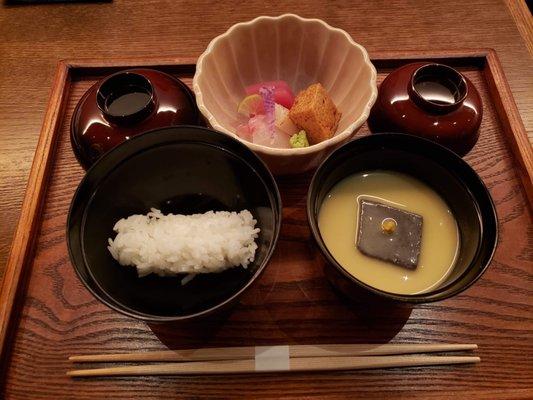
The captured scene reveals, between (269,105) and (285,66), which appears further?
(285,66)

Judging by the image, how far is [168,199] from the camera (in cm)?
147

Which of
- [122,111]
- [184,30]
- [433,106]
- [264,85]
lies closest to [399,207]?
[433,106]

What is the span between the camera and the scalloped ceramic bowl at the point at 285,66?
1.52m

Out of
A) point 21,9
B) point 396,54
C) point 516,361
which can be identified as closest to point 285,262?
point 516,361

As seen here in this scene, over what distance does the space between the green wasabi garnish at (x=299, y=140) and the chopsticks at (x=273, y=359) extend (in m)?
0.67

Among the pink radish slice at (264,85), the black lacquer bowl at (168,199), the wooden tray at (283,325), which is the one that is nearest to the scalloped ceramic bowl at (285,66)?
the pink radish slice at (264,85)

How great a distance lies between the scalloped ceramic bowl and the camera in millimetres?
1522

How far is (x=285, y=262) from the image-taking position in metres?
1.38

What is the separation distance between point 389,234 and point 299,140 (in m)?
0.46

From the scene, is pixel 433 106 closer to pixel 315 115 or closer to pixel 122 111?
pixel 315 115

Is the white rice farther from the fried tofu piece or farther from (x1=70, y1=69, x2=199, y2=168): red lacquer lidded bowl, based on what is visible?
the fried tofu piece

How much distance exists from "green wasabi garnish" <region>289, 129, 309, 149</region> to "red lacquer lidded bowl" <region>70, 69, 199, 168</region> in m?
0.38

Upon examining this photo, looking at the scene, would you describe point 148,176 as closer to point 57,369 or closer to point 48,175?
point 48,175

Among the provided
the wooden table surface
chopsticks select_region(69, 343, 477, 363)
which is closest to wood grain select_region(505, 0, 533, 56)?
the wooden table surface
